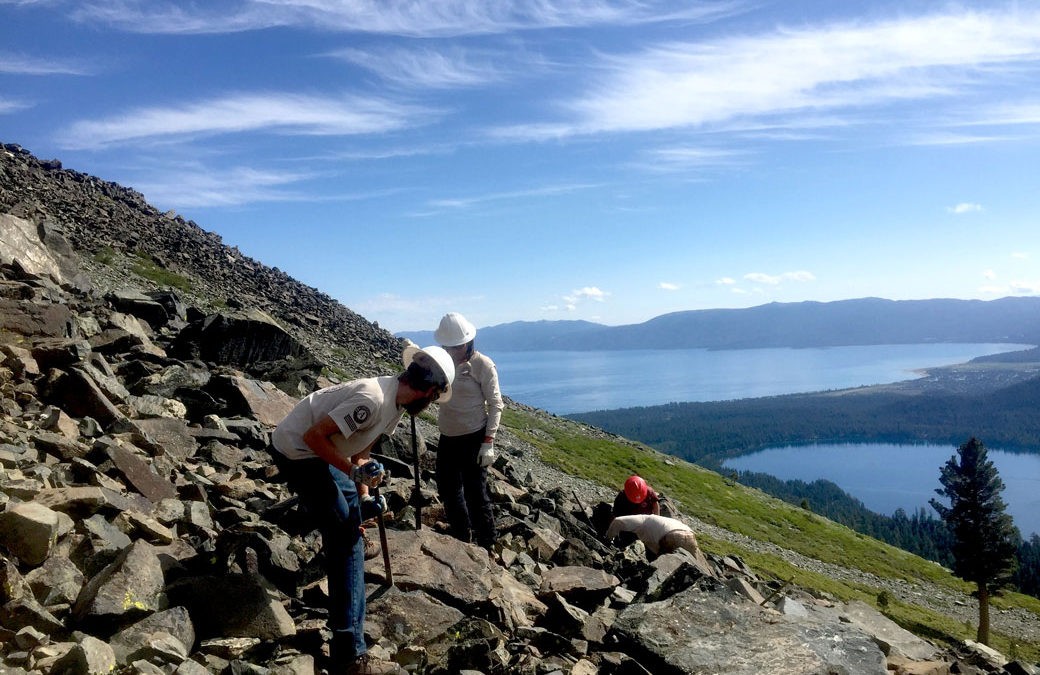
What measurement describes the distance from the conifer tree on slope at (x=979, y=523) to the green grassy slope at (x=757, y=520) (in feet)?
17.3

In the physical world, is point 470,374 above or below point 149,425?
above

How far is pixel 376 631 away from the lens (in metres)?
7.61

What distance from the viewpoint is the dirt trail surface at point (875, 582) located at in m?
49.9

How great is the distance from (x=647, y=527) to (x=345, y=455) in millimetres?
9659

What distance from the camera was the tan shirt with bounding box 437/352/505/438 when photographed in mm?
10141

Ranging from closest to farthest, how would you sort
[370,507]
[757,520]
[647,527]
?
[370,507] → [647,527] → [757,520]

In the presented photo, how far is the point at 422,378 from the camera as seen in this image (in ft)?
21.8

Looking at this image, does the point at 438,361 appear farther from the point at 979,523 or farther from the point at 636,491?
the point at 979,523

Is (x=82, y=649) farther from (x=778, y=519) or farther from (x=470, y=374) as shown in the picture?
(x=778, y=519)

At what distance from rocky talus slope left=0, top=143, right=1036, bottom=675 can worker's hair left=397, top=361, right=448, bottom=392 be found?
2.91 metres

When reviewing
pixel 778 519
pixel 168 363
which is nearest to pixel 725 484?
pixel 778 519

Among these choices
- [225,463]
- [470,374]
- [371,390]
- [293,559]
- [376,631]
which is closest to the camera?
[371,390]

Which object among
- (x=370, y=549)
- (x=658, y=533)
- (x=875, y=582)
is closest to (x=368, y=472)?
(x=370, y=549)

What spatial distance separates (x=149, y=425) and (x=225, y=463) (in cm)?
175
